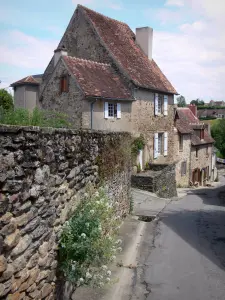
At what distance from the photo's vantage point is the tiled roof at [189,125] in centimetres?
2949

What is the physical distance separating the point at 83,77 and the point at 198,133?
19455 mm

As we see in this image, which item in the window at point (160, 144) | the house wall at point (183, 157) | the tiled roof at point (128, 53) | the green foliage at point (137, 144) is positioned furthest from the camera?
the house wall at point (183, 157)

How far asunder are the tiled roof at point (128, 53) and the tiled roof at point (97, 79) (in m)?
0.81

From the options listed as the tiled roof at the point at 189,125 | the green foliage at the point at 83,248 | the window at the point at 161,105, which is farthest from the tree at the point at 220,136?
the green foliage at the point at 83,248

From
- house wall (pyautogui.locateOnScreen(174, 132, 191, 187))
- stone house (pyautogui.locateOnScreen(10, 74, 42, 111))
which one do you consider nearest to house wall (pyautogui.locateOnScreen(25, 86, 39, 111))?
stone house (pyautogui.locateOnScreen(10, 74, 42, 111))

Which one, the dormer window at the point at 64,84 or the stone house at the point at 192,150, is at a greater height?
the dormer window at the point at 64,84

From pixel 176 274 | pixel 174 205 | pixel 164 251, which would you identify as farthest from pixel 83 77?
pixel 176 274

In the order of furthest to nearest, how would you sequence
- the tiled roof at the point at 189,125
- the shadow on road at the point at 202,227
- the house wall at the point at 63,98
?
1. the tiled roof at the point at 189,125
2. the house wall at the point at 63,98
3. the shadow on road at the point at 202,227

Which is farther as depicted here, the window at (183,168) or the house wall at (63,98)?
the window at (183,168)

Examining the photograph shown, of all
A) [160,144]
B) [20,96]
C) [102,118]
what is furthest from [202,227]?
[20,96]

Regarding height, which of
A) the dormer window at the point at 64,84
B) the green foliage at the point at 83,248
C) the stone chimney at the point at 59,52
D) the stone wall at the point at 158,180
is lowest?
the stone wall at the point at 158,180

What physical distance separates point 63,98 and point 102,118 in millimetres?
2524

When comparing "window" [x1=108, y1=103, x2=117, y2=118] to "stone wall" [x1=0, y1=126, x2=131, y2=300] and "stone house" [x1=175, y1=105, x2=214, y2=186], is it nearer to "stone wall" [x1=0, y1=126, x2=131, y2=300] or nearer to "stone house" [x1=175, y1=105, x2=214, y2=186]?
"stone house" [x1=175, y1=105, x2=214, y2=186]

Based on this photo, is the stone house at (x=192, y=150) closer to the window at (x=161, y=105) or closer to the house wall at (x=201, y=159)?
the house wall at (x=201, y=159)
